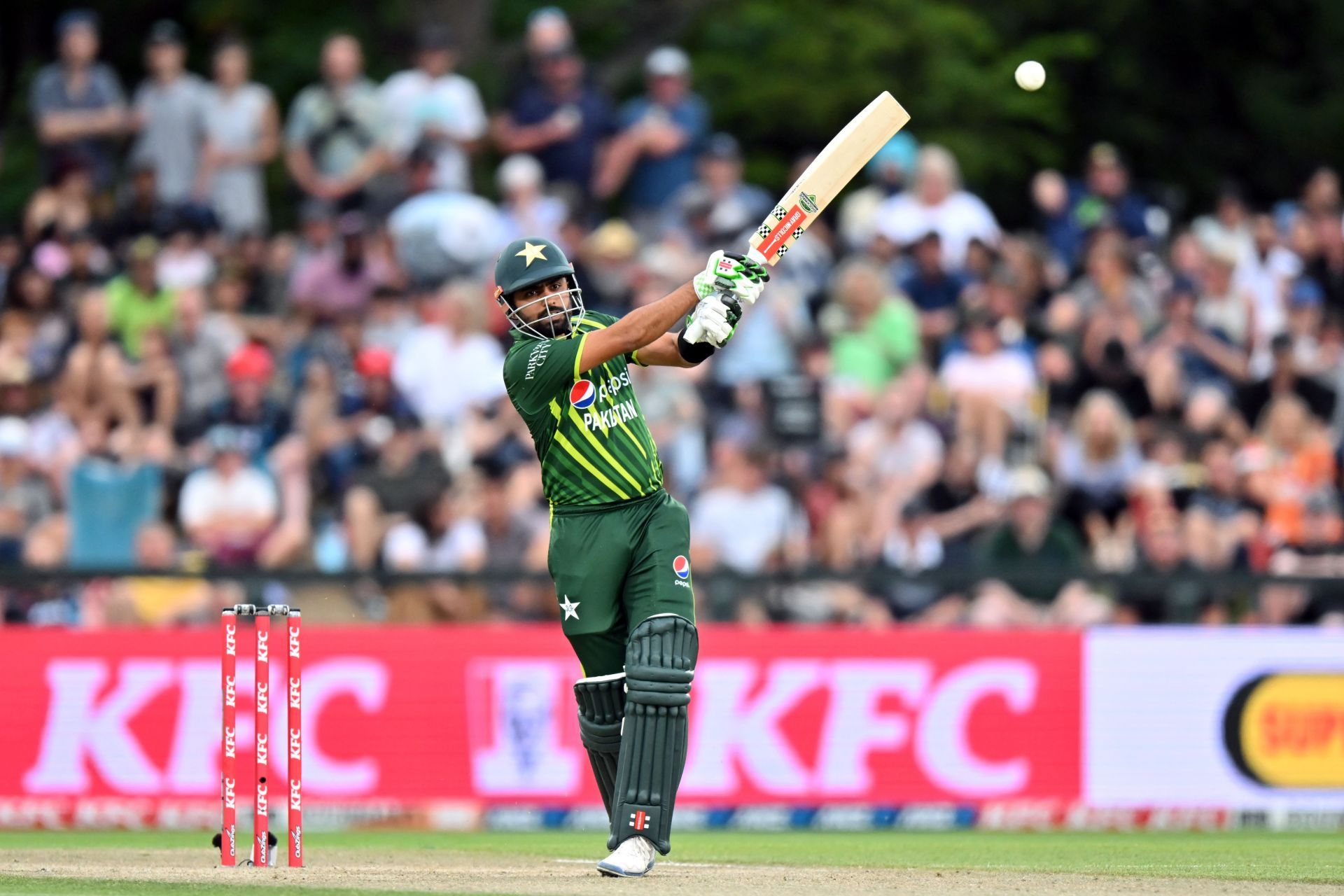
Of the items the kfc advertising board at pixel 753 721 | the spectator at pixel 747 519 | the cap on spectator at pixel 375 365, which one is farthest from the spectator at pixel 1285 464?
the cap on spectator at pixel 375 365

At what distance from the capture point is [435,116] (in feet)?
56.6

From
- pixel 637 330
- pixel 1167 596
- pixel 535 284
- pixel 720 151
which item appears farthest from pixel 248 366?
pixel 637 330

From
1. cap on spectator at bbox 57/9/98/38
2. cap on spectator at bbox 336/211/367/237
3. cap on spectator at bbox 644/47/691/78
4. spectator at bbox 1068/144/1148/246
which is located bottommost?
cap on spectator at bbox 336/211/367/237

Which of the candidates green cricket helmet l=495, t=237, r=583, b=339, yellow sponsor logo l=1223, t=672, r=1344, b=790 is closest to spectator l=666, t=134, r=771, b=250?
yellow sponsor logo l=1223, t=672, r=1344, b=790

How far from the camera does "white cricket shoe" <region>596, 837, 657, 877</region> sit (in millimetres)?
8188

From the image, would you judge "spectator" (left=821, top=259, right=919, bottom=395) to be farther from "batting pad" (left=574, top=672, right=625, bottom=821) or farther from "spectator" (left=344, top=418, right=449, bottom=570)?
"batting pad" (left=574, top=672, right=625, bottom=821)

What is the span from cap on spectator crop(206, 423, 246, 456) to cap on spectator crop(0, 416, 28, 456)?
1210 millimetres

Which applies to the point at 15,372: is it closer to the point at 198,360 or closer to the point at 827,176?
the point at 198,360

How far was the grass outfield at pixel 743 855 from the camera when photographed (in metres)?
8.18

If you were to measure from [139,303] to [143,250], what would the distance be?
0.39 metres

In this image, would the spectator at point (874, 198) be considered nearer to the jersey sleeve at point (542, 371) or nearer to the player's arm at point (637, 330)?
the jersey sleeve at point (542, 371)

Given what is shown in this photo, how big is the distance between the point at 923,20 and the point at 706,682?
34.8 feet

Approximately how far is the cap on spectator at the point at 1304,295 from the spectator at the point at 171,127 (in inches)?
335

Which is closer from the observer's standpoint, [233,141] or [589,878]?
[589,878]
